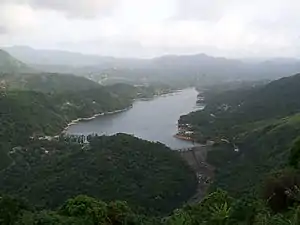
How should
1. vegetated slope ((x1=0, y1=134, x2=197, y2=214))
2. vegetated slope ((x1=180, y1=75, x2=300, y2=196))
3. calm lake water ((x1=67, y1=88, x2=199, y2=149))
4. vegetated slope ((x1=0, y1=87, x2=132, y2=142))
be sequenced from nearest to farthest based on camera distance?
vegetated slope ((x1=0, y1=134, x2=197, y2=214)), vegetated slope ((x1=180, y1=75, x2=300, y2=196)), vegetated slope ((x1=0, y1=87, x2=132, y2=142)), calm lake water ((x1=67, y1=88, x2=199, y2=149))

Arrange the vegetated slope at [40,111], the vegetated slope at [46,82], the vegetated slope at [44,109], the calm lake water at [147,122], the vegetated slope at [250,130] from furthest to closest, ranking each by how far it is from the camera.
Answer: the vegetated slope at [46,82] → the calm lake water at [147,122] → the vegetated slope at [44,109] → the vegetated slope at [40,111] → the vegetated slope at [250,130]

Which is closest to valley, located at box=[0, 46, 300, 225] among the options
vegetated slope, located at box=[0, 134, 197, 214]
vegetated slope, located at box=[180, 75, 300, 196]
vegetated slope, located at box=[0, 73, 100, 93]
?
vegetated slope, located at box=[0, 134, 197, 214]

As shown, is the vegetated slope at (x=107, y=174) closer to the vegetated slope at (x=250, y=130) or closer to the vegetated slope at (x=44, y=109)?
the vegetated slope at (x=250, y=130)

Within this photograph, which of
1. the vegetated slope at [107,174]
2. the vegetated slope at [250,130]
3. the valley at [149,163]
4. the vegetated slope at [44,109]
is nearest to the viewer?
the valley at [149,163]

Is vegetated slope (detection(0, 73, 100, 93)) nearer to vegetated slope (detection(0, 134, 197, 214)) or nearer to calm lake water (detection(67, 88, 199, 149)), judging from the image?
calm lake water (detection(67, 88, 199, 149))

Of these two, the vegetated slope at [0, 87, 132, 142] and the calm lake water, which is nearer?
the vegetated slope at [0, 87, 132, 142]

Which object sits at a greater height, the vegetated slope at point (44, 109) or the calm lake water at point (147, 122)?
the vegetated slope at point (44, 109)

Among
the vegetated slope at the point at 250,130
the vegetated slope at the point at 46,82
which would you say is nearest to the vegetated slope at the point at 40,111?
the vegetated slope at the point at 46,82
